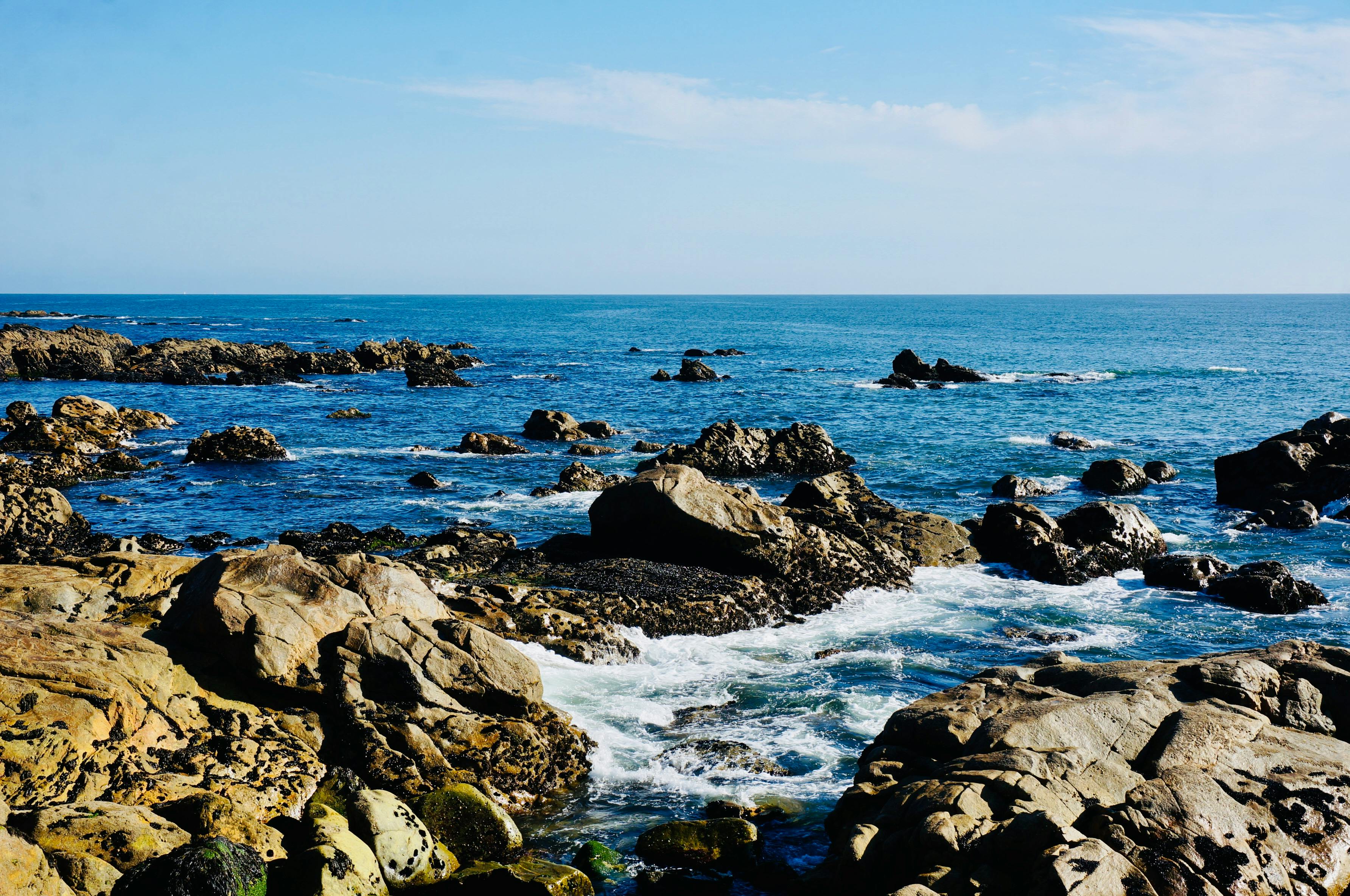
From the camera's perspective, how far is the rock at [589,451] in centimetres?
4325

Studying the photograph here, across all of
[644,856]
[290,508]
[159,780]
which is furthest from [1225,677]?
[290,508]

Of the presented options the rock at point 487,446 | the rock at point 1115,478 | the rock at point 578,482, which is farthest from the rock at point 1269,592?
the rock at point 487,446

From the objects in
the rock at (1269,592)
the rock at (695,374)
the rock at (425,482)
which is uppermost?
the rock at (695,374)

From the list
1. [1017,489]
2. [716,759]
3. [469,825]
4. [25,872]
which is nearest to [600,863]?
[469,825]

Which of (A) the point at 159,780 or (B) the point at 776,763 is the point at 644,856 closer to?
(B) the point at 776,763

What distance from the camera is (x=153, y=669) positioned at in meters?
13.1

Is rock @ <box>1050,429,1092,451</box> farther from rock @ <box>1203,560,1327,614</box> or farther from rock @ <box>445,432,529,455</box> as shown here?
rock @ <box>445,432,529,455</box>

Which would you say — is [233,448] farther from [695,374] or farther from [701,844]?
[695,374]

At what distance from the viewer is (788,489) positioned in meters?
36.0

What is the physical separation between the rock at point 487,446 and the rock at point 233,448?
308 inches

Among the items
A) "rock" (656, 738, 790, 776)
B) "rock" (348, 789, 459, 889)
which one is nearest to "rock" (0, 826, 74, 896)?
"rock" (348, 789, 459, 889)

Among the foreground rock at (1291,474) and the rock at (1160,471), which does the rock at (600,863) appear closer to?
the foreground rock at (1291,474)

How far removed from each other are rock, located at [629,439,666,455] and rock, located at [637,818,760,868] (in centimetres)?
3105

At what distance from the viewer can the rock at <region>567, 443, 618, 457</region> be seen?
43.2 m
